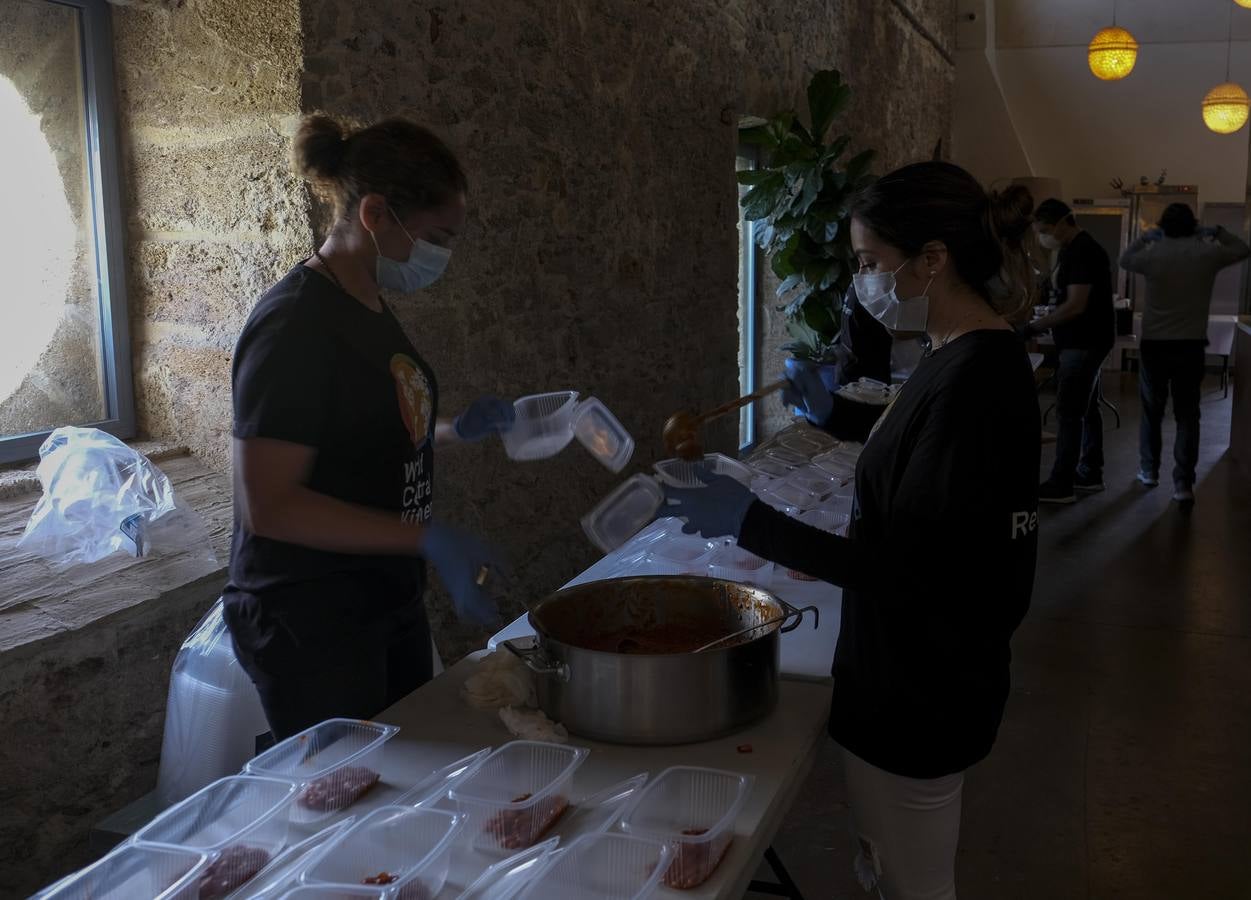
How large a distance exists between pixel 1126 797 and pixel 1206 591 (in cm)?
216

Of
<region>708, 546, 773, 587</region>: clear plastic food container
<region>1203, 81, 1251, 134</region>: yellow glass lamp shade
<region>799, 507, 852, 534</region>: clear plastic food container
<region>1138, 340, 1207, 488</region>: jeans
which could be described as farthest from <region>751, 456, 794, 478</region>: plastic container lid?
<region>1203, 81, 1251, 134</region>: yellow glass lamp shade

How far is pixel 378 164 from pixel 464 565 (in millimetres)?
680

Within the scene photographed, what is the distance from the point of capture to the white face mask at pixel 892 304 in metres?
1.69

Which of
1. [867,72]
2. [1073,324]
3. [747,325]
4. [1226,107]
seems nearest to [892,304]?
[747,325]

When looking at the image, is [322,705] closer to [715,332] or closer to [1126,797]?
[1126,797]

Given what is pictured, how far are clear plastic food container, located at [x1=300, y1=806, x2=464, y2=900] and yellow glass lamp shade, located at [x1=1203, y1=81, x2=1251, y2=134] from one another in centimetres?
1139

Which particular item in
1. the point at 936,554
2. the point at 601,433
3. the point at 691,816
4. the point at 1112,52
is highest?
the point at 1112,52

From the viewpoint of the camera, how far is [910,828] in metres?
1.64

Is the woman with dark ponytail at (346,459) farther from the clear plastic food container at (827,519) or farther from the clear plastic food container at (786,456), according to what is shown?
the clear plastic food container at (786,456)

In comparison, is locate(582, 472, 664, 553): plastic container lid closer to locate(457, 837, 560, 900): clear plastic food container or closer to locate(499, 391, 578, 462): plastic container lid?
locate(499, 391, 578, 462): plastic container lid

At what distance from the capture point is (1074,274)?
6.25 metres

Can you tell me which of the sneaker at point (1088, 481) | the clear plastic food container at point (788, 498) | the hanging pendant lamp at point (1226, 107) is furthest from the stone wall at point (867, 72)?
the clear plastic food container at point (788, 498)

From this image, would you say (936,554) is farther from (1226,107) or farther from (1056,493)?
(1226,107)

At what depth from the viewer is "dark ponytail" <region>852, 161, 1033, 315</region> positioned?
5.31ft
